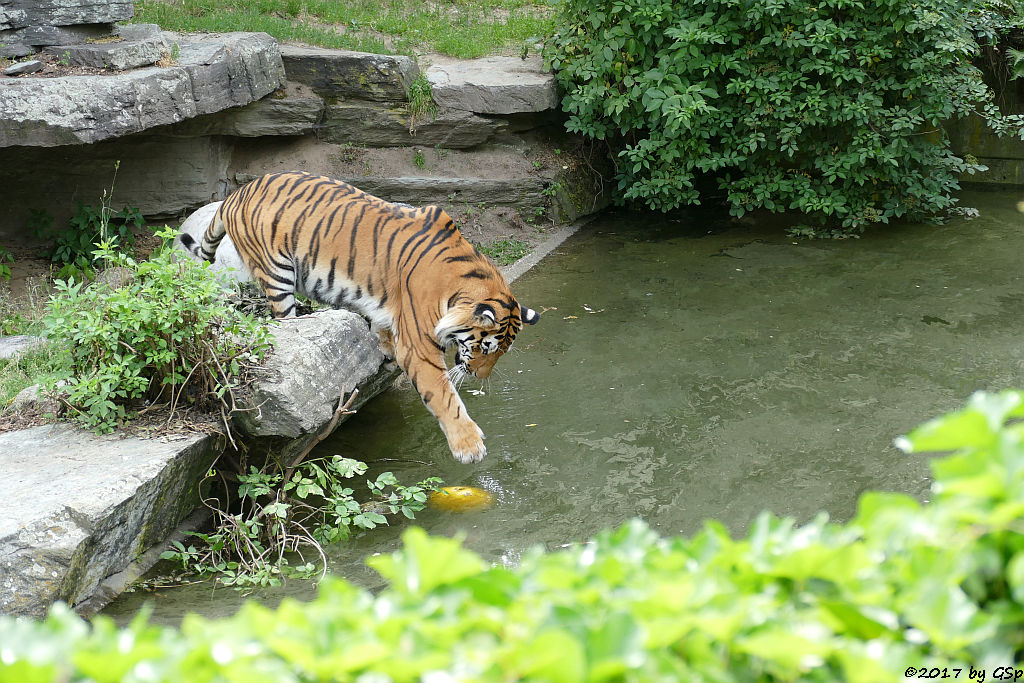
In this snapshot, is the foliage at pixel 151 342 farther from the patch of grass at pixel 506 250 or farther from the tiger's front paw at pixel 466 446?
the patch of grass at pixel 506 250

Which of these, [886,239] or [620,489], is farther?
[886,239]

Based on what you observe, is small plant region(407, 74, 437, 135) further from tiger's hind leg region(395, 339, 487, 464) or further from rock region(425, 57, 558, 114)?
tiger's hind leg region(395, 339, 487, 464)

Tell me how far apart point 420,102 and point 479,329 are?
14.1 feet

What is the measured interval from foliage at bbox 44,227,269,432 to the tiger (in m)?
1.00

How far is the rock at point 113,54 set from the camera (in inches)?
251

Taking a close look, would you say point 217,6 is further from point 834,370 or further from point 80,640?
point 80,640

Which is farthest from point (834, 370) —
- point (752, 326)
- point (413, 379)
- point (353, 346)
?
point (353, 346)

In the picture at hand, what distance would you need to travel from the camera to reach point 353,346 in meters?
4.50

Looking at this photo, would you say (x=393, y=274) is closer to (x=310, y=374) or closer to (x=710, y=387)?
(x=310, y=374)

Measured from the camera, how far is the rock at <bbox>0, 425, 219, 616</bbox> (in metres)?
2.94

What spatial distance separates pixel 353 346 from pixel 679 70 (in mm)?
4510

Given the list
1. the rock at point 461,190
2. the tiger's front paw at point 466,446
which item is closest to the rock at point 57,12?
the rock at point 461,190

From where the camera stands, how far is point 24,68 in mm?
6027

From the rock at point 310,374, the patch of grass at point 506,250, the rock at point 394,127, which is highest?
the rock at point 394,127
